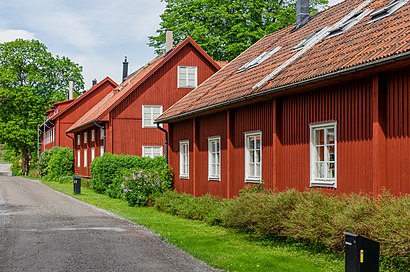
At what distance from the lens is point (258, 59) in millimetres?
21797

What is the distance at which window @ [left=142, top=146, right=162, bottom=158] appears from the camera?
1438 inches

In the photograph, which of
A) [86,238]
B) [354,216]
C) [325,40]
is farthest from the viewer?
[325,40]

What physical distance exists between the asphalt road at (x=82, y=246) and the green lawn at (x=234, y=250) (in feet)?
1.28

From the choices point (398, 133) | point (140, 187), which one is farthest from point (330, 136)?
point (140, 187)

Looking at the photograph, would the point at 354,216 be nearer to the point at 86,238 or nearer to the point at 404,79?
the point at 404,79

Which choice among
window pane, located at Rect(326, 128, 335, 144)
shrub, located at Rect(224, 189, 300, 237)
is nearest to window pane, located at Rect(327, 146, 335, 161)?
window pane, located at Rect(326, 128, 335, 144)

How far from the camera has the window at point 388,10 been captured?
14.7 metres

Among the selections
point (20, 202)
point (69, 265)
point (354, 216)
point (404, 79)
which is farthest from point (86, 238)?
point (20, 202)

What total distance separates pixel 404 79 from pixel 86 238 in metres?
8.10

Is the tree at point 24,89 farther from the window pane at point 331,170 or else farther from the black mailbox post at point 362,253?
the black mailbox post at point 362,253

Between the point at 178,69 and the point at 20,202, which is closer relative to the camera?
the point at 20,202

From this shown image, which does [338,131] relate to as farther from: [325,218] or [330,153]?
[325,218]

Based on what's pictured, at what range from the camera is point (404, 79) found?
11.5 m

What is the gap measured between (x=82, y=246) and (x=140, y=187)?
10.7 meters
